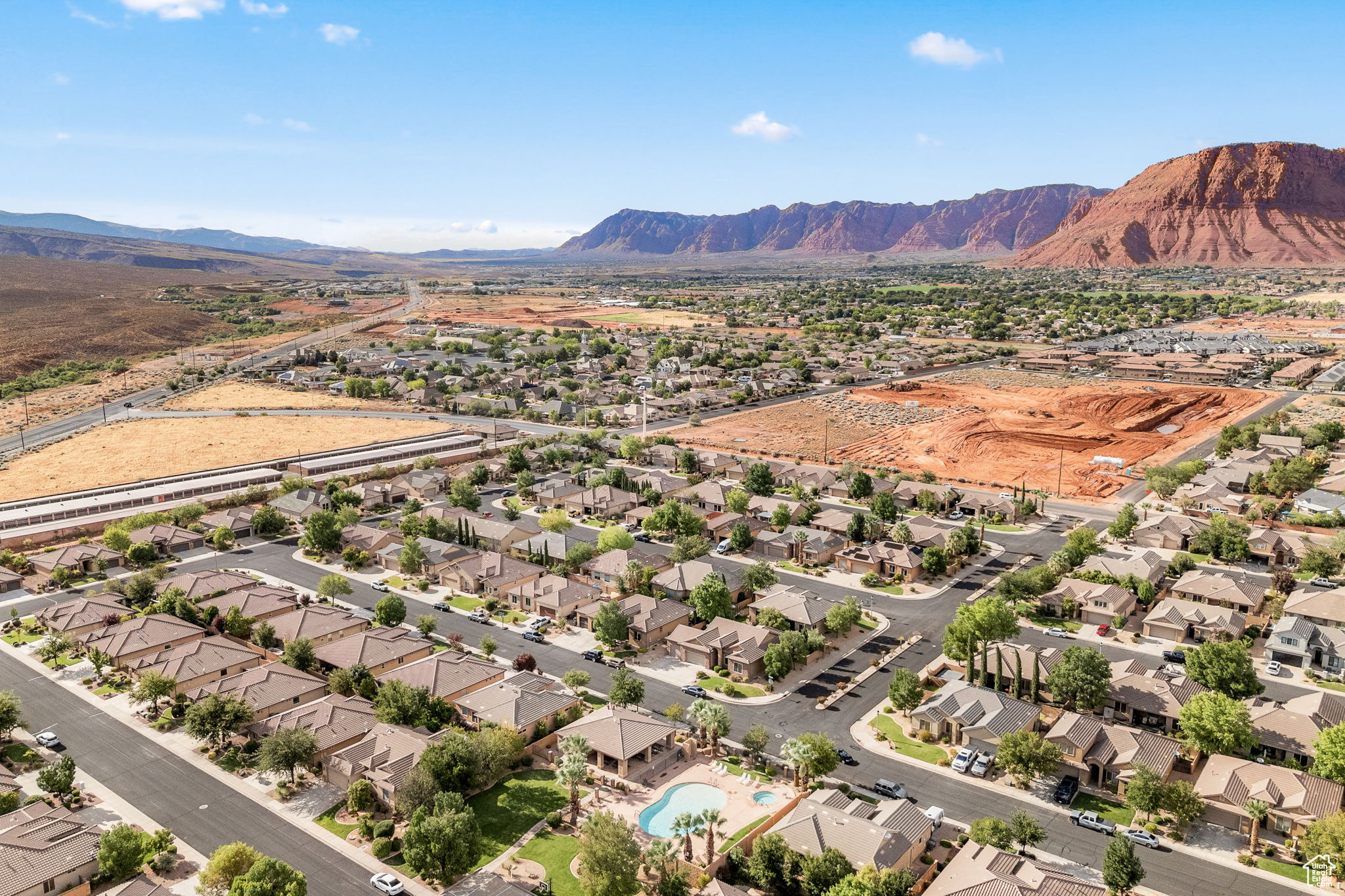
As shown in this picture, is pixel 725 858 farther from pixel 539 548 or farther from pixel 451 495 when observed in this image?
pixel 451 495

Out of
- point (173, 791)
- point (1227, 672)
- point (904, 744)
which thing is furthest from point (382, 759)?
point (1227, 672)

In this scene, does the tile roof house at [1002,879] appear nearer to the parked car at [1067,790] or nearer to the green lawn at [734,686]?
the parked car at [1067,790]

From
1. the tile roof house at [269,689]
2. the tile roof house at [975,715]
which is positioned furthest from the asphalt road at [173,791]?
the tile roof house at [975,715]

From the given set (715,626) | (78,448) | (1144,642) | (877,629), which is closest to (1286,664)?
(1144,642)

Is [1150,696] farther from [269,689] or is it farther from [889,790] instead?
[269,689]

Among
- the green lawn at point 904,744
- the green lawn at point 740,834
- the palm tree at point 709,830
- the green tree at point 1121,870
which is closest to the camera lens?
the green tree at point 1121,870

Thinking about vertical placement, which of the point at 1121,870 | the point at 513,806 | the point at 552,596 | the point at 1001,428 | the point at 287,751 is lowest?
the point at 513,806
